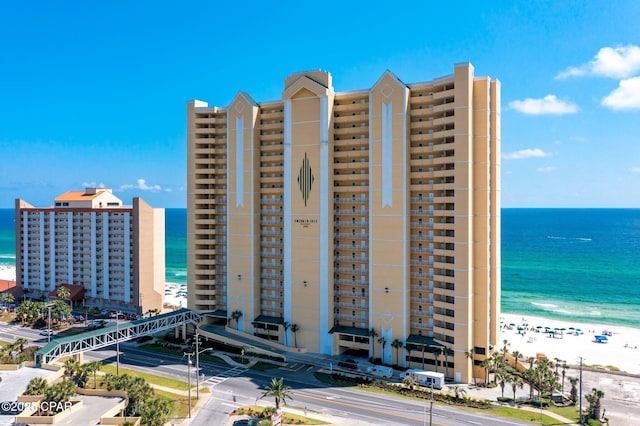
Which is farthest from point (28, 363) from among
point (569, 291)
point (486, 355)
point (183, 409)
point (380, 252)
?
point (569, 291)

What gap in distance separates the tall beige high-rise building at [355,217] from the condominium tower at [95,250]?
76.4 ft

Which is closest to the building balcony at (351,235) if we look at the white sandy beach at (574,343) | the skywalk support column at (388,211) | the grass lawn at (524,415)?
the skywalk support column at (388,211)

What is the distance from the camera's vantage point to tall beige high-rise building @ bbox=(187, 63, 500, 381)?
241ft

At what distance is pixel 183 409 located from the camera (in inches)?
2299

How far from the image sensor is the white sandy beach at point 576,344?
8925cm

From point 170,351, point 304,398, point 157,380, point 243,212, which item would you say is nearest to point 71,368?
point 157,380

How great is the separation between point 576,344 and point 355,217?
193 feet

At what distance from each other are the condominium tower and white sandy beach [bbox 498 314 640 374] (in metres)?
82.9

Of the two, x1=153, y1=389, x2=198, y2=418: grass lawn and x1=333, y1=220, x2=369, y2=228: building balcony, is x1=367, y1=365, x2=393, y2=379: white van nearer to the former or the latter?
x1=333, y1=220, x2=369, y2=228: building balcony

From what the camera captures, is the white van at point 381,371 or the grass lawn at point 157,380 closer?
the grass lawn at point 157,380

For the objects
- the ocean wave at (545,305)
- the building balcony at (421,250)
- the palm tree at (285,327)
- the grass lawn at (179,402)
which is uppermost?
the building balcony at (421,250)

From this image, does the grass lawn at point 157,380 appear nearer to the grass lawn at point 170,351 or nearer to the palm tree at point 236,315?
the grass lawn at point 170,351

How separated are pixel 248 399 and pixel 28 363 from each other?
31719 mm

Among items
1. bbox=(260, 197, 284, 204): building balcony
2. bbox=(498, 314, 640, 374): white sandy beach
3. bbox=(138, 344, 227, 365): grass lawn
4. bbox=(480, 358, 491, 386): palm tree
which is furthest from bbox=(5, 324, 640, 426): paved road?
bbox=(260, 197, 284, 204): building balcony
